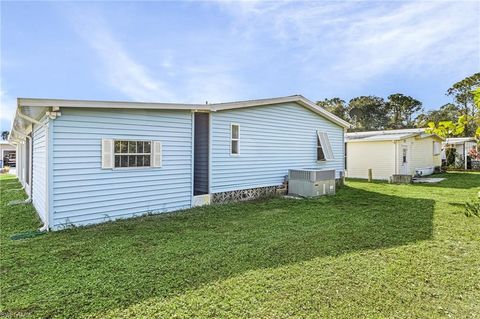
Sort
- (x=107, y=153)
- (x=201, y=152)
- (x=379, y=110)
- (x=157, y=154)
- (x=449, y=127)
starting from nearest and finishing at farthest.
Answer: (x=449, y=127)
(x=107, y=153)
(x=157, y=154)
(x=201, y=152)
(x=379, y=110)

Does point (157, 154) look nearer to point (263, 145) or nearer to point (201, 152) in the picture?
point (201, 152)

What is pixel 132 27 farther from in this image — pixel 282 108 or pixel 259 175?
pixel 259 175

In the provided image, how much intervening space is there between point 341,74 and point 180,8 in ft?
36.3

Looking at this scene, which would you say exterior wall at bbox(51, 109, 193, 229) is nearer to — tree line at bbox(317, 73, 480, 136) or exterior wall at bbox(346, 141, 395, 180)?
exterior wall at bbox(346, 141, 395, 180)

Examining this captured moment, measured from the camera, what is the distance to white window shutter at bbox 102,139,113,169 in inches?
275

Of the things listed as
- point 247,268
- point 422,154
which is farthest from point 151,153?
point 422,154

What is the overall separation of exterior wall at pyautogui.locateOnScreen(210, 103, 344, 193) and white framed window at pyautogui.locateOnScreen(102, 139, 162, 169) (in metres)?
1.95

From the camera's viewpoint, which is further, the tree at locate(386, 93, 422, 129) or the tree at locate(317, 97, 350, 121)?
the tree at locate(317, 97, 350, 121)

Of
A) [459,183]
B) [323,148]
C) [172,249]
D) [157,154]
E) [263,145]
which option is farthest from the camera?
[459,183]

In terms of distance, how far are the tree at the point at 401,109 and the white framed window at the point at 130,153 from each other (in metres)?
45.0

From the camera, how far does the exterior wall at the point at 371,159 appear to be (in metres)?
16.6

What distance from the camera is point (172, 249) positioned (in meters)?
5.10

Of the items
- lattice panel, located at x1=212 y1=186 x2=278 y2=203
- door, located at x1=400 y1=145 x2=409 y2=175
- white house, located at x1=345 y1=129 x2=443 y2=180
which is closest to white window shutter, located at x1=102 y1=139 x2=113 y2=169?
lattice panel, located at x1=212 y1=186 x2=278 y2=203

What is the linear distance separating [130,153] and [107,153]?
0.61 meters
